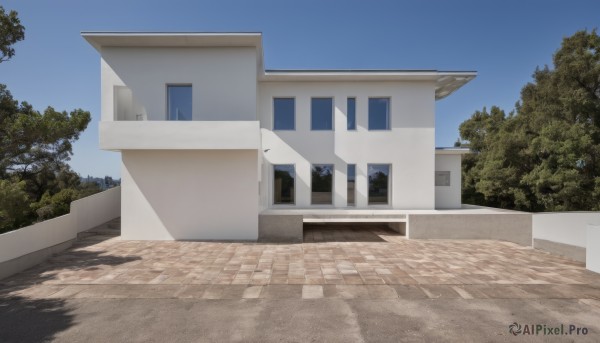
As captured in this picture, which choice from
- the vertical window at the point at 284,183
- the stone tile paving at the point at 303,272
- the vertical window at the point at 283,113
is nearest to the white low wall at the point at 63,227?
the stone tile paving at the point at 303,272

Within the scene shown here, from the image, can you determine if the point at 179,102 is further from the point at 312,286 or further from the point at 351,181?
the point at 312,286

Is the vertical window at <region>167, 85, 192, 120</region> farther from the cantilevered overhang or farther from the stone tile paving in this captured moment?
the stone tile paving

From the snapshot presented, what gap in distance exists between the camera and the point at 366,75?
12.6m

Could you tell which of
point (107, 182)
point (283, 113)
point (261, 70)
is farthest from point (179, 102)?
point (107, 182)

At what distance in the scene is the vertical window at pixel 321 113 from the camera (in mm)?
13367

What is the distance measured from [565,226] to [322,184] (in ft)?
29.1

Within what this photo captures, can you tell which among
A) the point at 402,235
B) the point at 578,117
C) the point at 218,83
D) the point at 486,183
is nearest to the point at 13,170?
the point at 218,83

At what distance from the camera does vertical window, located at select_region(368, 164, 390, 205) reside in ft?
43.8

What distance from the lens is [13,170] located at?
53.7ft

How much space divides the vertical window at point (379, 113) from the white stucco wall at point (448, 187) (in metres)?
3.63

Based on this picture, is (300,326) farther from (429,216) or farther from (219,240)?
(429,216)

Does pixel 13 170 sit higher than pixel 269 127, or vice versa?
pixel 269 127

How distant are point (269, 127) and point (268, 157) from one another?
147cm

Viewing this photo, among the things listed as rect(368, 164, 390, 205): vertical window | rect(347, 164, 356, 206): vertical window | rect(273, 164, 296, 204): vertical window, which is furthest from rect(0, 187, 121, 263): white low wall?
rect(368, 164, 390, 205): vertical window
